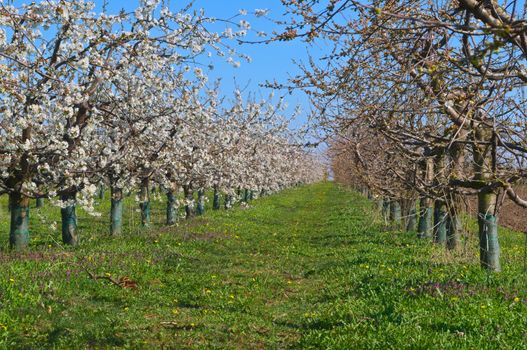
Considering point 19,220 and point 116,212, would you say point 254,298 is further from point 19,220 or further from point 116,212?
point 116,212

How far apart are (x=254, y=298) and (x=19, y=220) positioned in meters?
7.86

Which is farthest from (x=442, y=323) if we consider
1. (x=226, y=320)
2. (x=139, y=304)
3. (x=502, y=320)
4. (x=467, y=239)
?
(x=467, y=239)

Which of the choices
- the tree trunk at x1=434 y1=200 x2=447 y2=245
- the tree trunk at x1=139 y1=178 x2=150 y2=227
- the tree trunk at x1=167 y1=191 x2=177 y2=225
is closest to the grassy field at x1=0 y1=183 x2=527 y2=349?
the tree trunk at x1=434 y1=200 x2=447 y2=245

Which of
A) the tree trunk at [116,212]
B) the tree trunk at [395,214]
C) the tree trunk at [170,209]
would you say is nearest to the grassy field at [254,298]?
the tree trunk at [116,212]

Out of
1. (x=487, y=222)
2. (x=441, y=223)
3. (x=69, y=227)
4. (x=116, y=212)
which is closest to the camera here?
(x=487, y=222)

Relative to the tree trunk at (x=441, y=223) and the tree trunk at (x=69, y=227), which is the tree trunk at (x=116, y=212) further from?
the tree trunk at (x=441, y=223)

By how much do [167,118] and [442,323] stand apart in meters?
11.6

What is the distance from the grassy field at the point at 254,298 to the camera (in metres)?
7.61

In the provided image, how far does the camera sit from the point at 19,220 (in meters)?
15.3

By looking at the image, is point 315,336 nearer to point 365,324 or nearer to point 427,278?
point 365,324

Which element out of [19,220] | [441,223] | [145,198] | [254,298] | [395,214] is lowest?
[254,298]

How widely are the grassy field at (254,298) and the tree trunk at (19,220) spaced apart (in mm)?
386

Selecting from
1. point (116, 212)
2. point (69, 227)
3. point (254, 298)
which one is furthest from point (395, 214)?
point (254, 298)

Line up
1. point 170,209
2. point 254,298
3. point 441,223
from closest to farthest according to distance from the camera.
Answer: point 254,298, point 441,223, point 170,209
